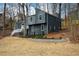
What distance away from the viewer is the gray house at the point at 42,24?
161 cm

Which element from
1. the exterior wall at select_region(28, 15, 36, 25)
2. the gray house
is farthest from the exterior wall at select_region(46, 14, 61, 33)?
the exterior wall at select_region(28, 15, 36, 25)

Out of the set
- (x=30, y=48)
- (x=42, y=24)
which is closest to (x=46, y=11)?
(x=42, y=24)

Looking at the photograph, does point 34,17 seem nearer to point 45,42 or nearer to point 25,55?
point 45,42

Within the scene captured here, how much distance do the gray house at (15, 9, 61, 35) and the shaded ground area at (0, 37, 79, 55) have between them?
0.41ft

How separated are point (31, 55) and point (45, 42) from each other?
0.21 metres

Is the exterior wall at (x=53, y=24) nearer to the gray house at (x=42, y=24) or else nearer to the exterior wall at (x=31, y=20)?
the gray house at (x=42, y=24)

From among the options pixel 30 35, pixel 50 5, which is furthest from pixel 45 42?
pixel 50 5

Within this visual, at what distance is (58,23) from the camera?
161 centimetres

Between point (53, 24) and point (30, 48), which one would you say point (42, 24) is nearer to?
point (53, 24)

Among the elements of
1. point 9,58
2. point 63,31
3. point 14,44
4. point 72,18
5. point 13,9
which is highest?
point 13,9

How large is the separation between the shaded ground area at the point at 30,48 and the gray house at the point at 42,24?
0.13 metres

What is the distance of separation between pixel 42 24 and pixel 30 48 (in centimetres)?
29

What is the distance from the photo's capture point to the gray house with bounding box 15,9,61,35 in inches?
63.4

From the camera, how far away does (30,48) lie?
1.62m
